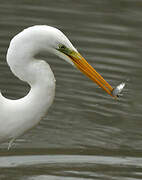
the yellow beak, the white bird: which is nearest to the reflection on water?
the white bird

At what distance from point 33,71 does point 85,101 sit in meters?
2.74

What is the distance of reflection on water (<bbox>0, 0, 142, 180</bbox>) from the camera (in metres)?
6.98

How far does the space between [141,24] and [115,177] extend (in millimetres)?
4670

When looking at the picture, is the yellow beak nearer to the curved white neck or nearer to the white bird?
the white bird

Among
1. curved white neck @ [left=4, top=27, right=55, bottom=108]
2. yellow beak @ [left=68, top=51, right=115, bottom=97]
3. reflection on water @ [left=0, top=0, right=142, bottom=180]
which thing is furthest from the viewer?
reflection on water @ [left=0, top=0, right=142, bottom=180]

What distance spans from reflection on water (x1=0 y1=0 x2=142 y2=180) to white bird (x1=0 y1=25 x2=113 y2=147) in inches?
36.3

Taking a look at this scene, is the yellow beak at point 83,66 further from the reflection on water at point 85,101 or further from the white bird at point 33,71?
the reflection on water at point 85,101

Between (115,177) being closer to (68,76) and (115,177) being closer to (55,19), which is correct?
(68,76)

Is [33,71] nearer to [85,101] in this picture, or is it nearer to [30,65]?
[30,65]

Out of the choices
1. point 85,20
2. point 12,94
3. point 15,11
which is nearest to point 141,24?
point 85,20

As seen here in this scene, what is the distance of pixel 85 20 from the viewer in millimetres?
11047

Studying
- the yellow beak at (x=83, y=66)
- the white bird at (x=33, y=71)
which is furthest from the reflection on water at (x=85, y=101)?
the yellow beak at (x=83, y=66)

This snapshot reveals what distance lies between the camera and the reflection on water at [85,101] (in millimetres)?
6984

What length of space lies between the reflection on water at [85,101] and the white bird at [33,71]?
3.03 ft
